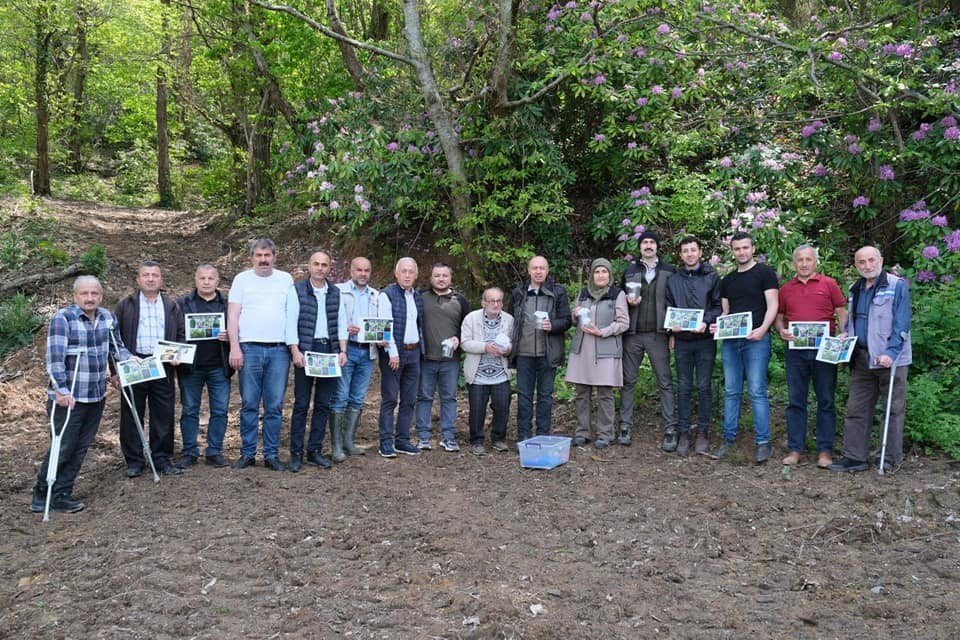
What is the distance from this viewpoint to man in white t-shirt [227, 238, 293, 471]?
19.3ft

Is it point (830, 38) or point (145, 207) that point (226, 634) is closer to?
point (830, 38)

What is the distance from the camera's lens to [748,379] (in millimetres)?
6289

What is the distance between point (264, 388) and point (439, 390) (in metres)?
1.46

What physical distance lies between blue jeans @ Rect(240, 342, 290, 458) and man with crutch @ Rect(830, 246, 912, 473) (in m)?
4.11

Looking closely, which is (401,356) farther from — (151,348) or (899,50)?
(899,50)

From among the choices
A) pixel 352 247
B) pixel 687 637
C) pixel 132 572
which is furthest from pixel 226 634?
pixel 352 247

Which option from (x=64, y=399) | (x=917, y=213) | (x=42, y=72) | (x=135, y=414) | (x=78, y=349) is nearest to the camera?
(x=64, y=399)

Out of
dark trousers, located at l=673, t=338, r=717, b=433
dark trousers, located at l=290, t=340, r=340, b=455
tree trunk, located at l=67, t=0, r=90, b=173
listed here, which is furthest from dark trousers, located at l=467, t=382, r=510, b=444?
tree trunk, located at l=67, t=0, r=90, b=173

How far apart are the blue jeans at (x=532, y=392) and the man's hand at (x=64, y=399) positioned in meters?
3.32

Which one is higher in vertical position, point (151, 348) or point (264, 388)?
point (151, 348)

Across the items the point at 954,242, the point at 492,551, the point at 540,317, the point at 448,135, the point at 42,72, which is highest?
the point at 42,72

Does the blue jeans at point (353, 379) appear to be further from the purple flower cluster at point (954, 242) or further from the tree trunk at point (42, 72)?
the tree trunk at point (42, 72)

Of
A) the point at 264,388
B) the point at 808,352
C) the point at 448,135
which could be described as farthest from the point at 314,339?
the point at 448,135

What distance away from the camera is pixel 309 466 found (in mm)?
6344
